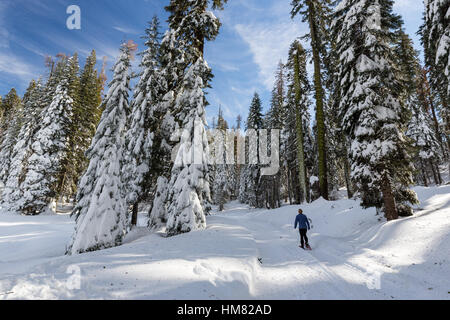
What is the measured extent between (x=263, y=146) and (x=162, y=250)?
101 ft

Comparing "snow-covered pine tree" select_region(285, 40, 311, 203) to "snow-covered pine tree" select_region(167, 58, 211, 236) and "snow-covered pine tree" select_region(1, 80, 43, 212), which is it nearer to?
"snow-covered pine tree" select_region(167, 58, 211, 236)

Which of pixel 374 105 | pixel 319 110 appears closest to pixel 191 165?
pixel 374 105

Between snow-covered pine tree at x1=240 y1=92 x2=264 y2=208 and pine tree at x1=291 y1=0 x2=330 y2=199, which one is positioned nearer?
pine tree at x1=291 y1=0 x2=330 y2=199

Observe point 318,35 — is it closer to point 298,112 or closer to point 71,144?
point 298,112

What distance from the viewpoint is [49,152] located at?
25766 mm

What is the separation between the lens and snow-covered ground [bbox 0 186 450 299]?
172 inches

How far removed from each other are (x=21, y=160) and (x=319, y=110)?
115 ft

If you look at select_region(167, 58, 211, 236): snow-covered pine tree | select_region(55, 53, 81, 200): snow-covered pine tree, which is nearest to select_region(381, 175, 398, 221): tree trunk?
select_region(167, 58, 211, 236): snow-covered pine tree

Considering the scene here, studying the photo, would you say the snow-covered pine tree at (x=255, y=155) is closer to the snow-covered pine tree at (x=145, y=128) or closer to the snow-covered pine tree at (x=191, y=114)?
the snow-covered pine tree at (x=145, y=128)

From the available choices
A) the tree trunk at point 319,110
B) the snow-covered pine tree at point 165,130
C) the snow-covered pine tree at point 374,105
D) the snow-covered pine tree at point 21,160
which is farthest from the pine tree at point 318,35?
the snow-covered pine tree at point 21,160

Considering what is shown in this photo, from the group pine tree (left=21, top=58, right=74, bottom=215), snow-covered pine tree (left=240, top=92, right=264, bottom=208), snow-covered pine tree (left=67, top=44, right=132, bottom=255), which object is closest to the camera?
snow-covered pine tree (left=67, top=44, right=132, bottom=255)

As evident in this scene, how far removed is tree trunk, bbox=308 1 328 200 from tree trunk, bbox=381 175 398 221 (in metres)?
5.98

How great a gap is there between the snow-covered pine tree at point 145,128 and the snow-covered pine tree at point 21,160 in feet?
59.1
